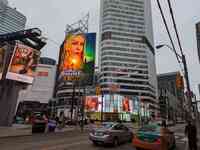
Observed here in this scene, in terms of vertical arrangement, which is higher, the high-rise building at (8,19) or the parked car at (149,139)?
the high-rise building at (8,19)

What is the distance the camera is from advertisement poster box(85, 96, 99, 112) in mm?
96938

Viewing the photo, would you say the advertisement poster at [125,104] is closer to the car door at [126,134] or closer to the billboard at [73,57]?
the billboard at [73,57]

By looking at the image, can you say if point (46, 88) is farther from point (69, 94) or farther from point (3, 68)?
point (3, 68)

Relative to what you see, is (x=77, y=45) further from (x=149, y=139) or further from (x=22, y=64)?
(x=149, y=139)

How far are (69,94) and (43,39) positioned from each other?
85018mm

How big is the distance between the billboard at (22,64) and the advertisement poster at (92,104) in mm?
63629

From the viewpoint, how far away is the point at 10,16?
159000 mm

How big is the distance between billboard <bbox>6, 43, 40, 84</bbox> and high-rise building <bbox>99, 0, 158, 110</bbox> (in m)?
84.9

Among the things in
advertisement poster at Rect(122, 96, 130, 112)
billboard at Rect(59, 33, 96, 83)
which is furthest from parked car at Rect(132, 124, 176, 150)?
advertisement poster at Rect(122, 96, 130, 112)

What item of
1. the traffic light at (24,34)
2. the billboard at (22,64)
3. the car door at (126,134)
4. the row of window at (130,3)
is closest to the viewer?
the car door at (126,134)

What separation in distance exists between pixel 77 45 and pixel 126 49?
4081 inches

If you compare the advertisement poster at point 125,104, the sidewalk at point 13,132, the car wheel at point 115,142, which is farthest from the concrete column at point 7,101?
the advertisement poster at point 125,104

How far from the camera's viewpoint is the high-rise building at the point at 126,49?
126375 mm

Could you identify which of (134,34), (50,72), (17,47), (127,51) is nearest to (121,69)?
(127,51)
